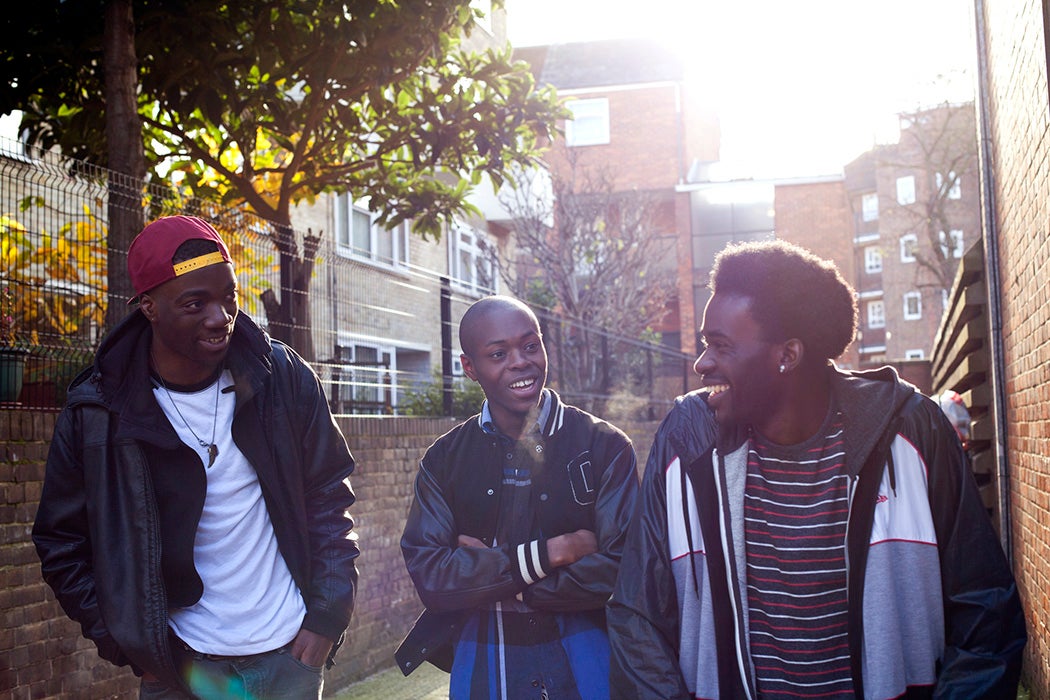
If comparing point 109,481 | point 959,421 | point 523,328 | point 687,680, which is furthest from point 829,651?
point 959,421

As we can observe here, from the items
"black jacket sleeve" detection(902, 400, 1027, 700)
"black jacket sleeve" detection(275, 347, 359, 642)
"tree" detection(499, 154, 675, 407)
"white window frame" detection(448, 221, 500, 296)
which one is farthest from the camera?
"white window frame" detection(448, 221, 500, 296)

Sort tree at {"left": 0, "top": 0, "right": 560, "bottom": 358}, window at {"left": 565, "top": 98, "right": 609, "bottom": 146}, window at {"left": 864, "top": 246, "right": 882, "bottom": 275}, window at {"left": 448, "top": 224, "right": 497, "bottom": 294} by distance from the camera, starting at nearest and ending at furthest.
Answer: tree at {"left": 0, "top": 0, "right": 560, "bottom": 358}
window at {"left": 448, "top": 224, "right": 497, "bottom": 294}
window at {"left": 565, "top": 98, "right": 609, "bottom": 146}
window at {"left": 864, "top": 246, "right": 882, "bottom": 275}

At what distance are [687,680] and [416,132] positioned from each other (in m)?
7.66

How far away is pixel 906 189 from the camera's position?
234ft

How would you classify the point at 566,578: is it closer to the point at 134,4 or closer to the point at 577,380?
the point at 134,4

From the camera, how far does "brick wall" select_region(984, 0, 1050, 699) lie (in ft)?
18.4

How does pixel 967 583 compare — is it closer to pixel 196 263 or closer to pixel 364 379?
pixel 196 263

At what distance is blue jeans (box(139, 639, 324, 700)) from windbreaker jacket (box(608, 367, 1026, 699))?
1.08m

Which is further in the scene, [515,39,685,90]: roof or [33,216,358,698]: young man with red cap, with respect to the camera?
[515,39,685,90]: roof

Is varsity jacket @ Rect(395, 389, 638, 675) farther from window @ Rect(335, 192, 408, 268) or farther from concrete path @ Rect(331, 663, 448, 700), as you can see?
window @ Rect(335, 192, 408, 268)

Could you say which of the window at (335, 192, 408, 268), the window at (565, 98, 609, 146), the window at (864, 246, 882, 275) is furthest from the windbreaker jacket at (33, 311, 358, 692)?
the window at (864, 246, 882, 275)

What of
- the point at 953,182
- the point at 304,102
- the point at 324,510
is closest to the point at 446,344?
the point at 304,102

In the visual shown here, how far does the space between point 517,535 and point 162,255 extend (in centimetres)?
142

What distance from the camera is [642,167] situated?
42.6 m
